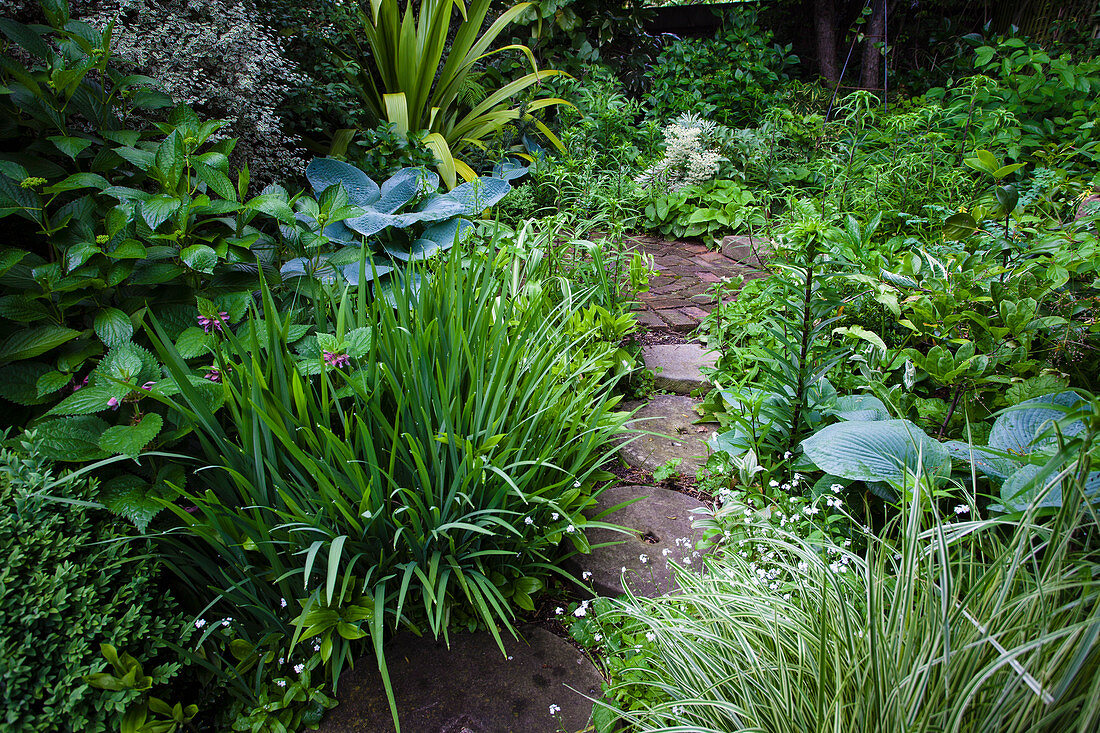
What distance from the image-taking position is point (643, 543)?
1.65m

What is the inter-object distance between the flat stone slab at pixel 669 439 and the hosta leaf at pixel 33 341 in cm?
143

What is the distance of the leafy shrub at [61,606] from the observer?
101 cm

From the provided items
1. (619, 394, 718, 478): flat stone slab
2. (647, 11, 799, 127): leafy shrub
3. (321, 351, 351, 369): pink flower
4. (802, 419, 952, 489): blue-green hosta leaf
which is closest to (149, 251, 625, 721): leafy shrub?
(321, 351, 351, 369): pink flower

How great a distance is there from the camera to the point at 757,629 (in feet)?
3.75

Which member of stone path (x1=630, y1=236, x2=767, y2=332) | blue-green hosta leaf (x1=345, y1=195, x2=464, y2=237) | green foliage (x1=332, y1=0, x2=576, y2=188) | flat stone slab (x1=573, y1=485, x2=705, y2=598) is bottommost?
flat stone slab (x1=573, y1=485, x2=705, y2=598)

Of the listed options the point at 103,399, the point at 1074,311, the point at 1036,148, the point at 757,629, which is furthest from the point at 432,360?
the point at 1036,148

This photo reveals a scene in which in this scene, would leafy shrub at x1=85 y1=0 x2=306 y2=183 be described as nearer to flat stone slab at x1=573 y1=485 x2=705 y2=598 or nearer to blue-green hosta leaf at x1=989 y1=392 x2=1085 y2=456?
flat stone slab at x1=573 y1=485 x2=705 y2=598

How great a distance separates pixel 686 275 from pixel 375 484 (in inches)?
103

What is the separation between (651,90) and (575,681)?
18.7 feet

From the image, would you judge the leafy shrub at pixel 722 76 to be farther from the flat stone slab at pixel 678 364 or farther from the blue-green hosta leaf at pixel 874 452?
the blue-green hosta leaf at pixel 874 452

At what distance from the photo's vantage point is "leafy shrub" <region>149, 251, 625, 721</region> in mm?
1237

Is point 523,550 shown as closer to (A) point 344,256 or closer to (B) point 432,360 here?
(B) point 432,360


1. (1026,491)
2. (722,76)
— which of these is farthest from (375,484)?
(722,76)

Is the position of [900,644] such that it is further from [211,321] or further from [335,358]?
[211,321]
